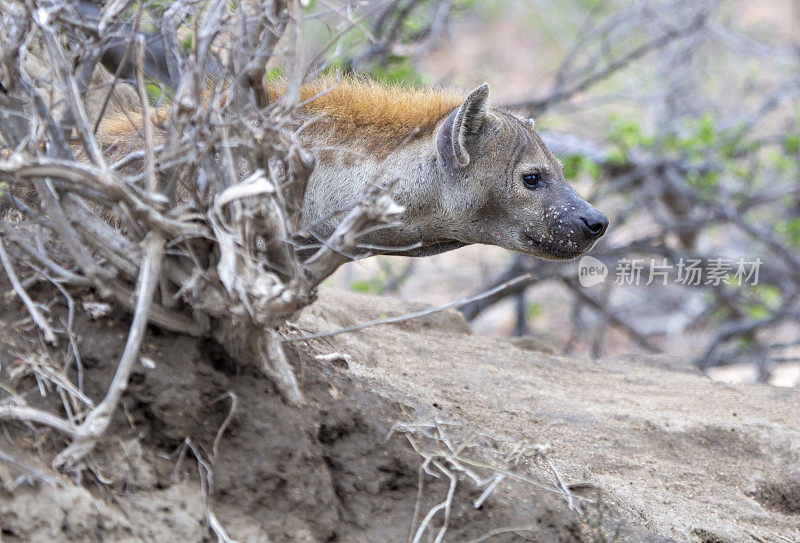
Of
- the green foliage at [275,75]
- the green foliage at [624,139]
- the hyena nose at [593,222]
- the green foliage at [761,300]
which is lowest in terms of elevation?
the green foliage at [761,300]

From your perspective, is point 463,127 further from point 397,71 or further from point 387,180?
point 397,71

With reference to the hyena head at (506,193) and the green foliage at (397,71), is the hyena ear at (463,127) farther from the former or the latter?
the green foliage at (397,71)

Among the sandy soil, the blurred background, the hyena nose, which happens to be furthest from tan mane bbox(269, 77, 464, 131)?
the blurred background

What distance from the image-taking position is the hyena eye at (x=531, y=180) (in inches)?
159

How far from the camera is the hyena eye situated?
4.03m

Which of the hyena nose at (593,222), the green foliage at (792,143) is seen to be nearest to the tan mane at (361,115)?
the hyena nose at (593,222)

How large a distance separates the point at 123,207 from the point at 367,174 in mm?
1693

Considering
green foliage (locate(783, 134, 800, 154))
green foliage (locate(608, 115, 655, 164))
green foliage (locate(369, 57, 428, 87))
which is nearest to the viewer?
green foliage (locate(369, 57, 428, 87))

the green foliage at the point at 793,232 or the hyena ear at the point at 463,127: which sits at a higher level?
the hyena ear at the point at 463,127

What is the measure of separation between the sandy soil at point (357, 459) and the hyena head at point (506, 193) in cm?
68

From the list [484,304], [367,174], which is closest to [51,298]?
[367,174]

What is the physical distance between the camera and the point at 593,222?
3947 millimetres

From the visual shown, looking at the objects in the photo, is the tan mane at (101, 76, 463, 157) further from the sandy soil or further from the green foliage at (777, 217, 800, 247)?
the green foliage at (777, 217, 800, 247)

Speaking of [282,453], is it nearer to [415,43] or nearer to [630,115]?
[415,43]
